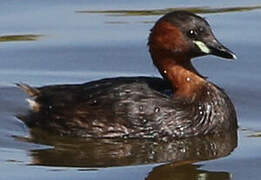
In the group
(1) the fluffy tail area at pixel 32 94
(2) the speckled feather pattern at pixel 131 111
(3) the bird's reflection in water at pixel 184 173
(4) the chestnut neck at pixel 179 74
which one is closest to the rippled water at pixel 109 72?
(3) the bird's reflection in water at pixel 184 173

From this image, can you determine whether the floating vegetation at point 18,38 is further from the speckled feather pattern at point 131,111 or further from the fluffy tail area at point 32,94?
the speckled feather pattern at point 131,111

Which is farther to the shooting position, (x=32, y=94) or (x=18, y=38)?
(x=18, y=38)

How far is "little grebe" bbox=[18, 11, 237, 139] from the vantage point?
11.2 m

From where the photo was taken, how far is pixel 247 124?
1140 centimetres

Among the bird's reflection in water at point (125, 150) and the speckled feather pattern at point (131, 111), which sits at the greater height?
the speckled feather pattern at point (131, 111)

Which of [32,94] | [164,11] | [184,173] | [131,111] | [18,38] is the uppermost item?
[164,11]

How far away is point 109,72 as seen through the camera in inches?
508

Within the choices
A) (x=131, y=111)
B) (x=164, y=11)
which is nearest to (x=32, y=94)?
(x=131, y=111)

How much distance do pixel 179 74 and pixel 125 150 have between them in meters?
0.95

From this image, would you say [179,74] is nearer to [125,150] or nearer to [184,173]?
[125,150]

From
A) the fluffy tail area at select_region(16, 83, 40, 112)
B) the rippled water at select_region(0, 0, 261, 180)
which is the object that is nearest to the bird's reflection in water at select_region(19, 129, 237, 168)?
the rippled water at select_region(0, 0, 261, 180)

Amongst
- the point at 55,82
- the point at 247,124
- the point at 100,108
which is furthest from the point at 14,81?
the point at 247,124

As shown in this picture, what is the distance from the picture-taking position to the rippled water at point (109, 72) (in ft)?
33.4

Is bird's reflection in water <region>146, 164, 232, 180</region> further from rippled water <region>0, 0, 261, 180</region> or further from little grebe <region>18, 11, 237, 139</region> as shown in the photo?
little grebe <region>18, 11, 237, 139</region>
